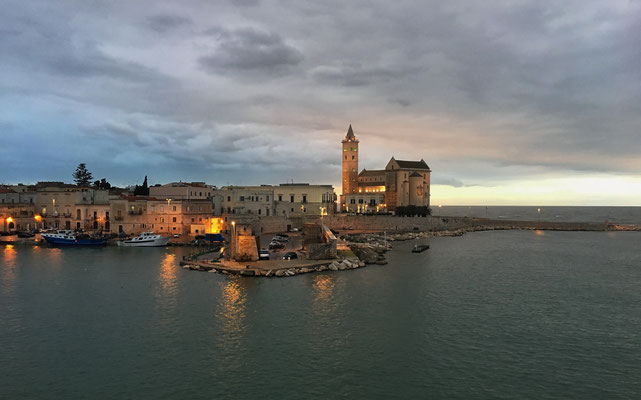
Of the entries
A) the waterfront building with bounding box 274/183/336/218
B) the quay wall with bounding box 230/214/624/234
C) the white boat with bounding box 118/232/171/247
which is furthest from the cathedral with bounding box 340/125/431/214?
the white boat with bounding box 118/232/171/247

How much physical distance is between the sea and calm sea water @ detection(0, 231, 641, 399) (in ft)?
0.26

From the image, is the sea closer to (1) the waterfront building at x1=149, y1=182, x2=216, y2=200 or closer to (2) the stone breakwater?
(2) the stone breakwater

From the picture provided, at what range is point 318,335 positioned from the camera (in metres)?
19.3

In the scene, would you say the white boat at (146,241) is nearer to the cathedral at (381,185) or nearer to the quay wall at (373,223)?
the quay wall at (373,223)

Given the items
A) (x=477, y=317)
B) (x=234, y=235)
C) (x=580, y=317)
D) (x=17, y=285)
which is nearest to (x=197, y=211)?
(x=234, y=235)

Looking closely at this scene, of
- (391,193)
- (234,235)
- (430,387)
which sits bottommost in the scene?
(430,387)

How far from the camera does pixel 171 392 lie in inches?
557

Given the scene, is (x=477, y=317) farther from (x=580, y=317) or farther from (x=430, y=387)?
(x=430, y=387)

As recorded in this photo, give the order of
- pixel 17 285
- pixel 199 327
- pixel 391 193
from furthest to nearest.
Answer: pixel 391 193
pixel 17 285
pixel 199 327

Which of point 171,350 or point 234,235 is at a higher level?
point 234,235

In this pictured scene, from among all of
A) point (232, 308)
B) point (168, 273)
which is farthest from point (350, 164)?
point (232, 308)

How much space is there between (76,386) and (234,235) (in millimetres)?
21498

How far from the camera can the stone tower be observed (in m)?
95.2

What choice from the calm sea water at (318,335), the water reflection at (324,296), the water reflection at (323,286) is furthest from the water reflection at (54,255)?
the water reflection at (324,296)
